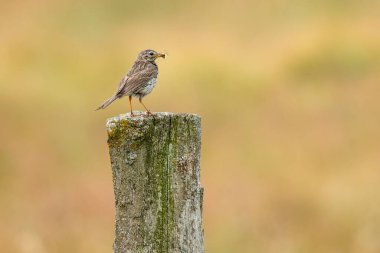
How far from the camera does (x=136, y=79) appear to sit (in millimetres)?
9664

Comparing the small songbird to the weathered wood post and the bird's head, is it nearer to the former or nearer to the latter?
the bird's head

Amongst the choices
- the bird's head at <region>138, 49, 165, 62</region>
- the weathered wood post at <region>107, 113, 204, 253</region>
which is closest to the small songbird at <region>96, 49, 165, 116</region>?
the bird's head at <region>138, 49, 165, 62</region>

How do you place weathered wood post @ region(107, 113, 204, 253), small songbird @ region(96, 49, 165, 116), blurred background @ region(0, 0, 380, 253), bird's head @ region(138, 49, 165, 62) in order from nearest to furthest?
weathered wood post @ region(107, 113, 204, 253)
small songbird @ region(96, 49, 165, 116)
bird's head @ region(138, 49, 165, 62)
blurred background @ region(0, 0, 380, 253)

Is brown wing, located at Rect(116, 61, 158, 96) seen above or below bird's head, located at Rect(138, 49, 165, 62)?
below

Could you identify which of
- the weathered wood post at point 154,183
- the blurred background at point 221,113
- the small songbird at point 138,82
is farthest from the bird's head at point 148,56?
the blurred background at point 221,113

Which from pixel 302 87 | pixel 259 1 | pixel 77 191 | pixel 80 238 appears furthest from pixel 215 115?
pixel 259 1

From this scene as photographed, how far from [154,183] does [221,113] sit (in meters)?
13.1

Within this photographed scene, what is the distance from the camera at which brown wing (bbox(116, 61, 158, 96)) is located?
9.57 m

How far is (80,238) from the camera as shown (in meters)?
14.6

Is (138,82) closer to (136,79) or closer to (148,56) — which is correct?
(136,79)

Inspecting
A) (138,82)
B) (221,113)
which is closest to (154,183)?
(138,82)

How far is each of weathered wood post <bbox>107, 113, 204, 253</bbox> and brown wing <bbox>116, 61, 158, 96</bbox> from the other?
8.43ft

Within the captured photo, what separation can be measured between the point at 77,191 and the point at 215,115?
169 inches

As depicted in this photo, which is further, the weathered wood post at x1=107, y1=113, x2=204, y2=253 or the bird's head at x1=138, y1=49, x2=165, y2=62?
the bird's head at x1=138, y1=49, x2=165, y2=62
